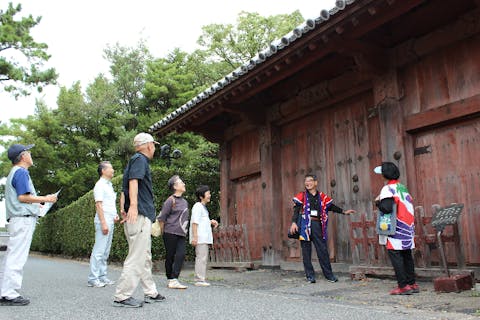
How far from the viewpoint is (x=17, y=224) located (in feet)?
15.5

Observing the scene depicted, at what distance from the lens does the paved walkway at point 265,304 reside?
3889 mm

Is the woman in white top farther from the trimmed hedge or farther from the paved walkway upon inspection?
the trimmed hedge

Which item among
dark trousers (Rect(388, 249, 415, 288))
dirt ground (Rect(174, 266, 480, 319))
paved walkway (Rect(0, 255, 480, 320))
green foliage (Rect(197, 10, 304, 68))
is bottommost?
paved walkway (Rect(0, 255, 480, 320))

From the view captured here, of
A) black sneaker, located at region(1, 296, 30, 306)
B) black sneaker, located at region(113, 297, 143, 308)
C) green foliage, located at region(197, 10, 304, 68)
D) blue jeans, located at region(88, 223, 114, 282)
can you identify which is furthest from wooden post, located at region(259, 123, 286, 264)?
green foliage, located at region(197, 10, 304, 68)

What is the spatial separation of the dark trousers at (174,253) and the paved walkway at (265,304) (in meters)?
0.26

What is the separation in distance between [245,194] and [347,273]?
3535 millimetres

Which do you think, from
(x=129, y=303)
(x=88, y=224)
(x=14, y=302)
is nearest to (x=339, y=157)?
(x=129, y=303)

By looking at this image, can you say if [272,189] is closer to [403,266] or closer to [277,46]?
[277,46]

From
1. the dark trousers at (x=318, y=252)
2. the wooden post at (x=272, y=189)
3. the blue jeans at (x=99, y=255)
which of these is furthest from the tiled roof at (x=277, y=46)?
the blue jeans at (x=99, y=255)

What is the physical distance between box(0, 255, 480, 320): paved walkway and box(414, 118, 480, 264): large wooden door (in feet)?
2.90

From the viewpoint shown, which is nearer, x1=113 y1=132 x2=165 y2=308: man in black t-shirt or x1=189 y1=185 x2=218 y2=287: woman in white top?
x1=113 y1=132 x2=165 y2=308: man in black t-shirt

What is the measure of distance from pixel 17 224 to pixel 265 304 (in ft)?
8.95

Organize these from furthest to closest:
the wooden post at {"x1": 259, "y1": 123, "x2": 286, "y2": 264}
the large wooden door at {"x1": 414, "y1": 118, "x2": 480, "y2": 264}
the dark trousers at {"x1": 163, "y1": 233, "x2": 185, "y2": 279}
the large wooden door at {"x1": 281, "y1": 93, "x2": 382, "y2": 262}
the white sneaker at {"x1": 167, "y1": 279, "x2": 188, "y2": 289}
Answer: the wooden post at {"x1": 259, "y1": 123, "x2": 286, "y2": 264} < the large wooden door at {"x1": 281, "y1": 93, "x2": 382, "y2": 262} < the dark trousers at {"x1": 163, "y1": 233, "x2": 185, "y2": 279} < the white sneaker at {"x1": 167, "y1": 279, "x2": 188, "y2": 289} < the large wooden door at {"x1": 414, "y1": 118, "x2": 480, "y2": 264}

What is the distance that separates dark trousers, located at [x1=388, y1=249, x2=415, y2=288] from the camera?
502 cm
